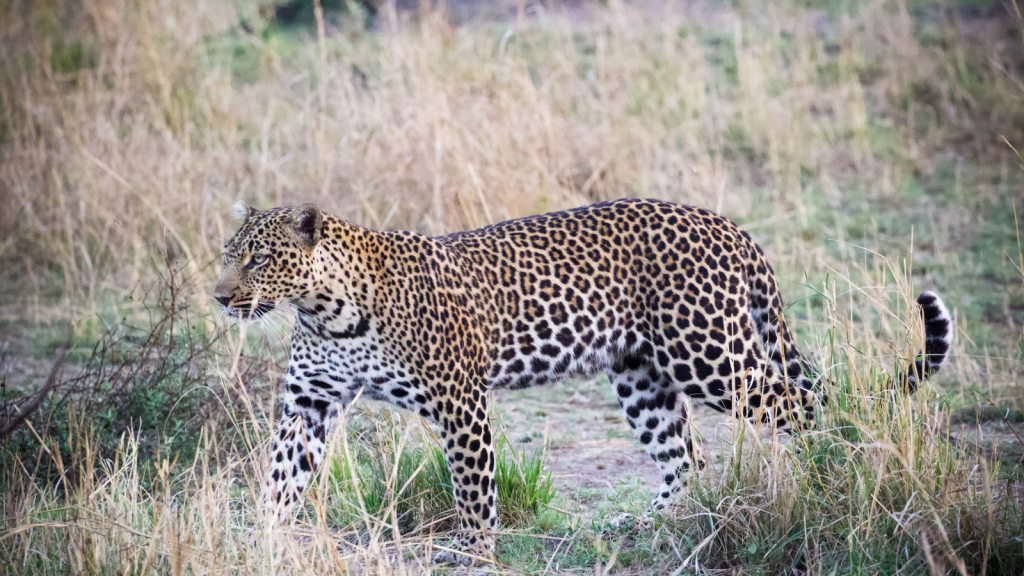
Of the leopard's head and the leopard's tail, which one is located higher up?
the leopard's head

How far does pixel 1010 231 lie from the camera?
9.98 m

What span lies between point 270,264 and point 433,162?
422cm

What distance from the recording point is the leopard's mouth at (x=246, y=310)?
14.7 feet

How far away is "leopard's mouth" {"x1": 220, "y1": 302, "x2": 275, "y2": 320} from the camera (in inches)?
177

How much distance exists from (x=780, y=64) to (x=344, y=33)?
610 centimetres

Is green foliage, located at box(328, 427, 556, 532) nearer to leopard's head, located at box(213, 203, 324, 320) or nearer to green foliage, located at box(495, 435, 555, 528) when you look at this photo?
green foliage, located at box(495, 435, 555, 528)

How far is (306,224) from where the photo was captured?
15.0 feet

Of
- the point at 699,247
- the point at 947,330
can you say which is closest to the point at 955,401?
the point at 947,330

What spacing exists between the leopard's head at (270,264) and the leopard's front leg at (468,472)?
35.1 inches

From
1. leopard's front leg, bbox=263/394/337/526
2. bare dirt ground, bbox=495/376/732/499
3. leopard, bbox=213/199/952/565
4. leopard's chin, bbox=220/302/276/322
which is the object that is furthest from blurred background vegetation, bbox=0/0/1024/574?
bare dirt ground, bbox=495/376/732/499

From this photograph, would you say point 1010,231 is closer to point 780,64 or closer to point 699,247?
point 780,64

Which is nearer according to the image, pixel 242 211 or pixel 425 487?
pixel 242 211

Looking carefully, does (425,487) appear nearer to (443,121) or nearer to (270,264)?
(270,264)

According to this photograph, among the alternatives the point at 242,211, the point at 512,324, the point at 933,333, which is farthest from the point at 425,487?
the point at 933,333
